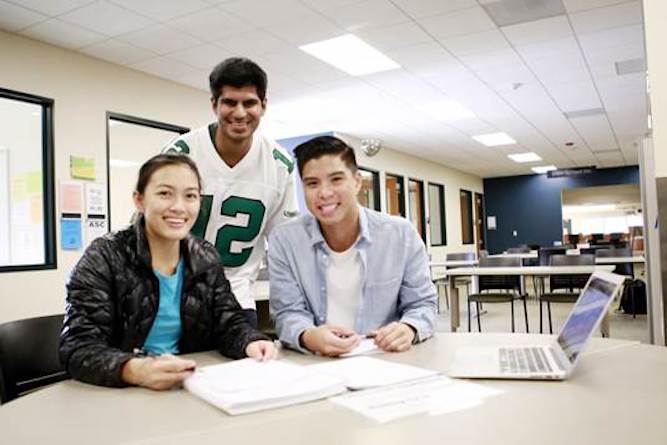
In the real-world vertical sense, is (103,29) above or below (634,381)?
above

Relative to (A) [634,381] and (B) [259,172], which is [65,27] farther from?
(A) [634,381]

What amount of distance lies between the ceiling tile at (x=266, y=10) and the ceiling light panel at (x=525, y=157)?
8.48 m

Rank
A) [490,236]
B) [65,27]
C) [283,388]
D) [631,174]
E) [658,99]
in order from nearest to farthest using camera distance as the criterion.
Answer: [283,388] → [658,99] → [65,27] → [631,174] → [490,236]

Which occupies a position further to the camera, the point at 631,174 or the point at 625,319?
the point at 631,174

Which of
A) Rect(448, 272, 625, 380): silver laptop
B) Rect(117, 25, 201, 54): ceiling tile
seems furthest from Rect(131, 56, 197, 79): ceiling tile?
Rect(448, 272, 625, 380): silver laptop

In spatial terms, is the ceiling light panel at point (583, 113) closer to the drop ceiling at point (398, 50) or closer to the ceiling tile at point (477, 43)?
the drop ceiling at point (398, 50)

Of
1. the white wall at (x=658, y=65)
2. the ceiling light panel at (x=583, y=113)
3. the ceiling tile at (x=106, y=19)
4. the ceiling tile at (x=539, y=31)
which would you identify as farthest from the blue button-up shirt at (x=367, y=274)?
the ceiling light panel at (x=583, y=113)

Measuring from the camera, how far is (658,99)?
190 cm

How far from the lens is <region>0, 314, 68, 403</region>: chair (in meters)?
1.48

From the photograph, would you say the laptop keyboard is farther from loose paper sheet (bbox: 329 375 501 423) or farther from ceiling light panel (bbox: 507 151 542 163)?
ceiling light panel (bbox: 507 151 542 163)

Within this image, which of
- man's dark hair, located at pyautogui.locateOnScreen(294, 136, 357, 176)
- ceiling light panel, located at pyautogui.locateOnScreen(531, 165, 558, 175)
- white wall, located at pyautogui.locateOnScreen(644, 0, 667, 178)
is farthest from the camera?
ceiling light panel, located at pyautogui.locateOnScreen(531, 165, 558, 175)

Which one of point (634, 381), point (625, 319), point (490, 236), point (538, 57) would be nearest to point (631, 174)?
point (490, 236)

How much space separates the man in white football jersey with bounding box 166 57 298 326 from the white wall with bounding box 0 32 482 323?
2.96m

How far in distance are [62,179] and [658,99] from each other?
436 centimetres
